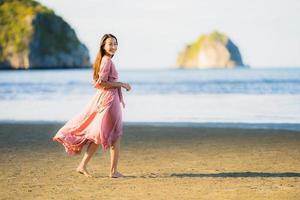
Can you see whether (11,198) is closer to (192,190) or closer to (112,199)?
(112,199)

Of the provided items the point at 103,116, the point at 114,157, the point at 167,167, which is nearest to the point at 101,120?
the point at 103,116

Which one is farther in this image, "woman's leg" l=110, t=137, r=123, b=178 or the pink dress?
"woman's leg" l=110, t=137, r=123, b=178

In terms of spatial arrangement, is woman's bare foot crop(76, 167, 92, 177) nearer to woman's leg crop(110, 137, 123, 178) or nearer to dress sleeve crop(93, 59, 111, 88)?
woman's leg crop(110, 137, 123, 178)

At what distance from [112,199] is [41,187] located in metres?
1.28

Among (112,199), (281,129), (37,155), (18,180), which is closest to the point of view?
(112,199)

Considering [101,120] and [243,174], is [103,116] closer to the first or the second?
[101,120]

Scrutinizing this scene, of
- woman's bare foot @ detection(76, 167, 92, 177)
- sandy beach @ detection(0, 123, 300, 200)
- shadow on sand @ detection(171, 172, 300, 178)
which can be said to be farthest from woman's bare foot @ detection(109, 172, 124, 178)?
shadow on sand @ detection(171, 172, 300, 178)

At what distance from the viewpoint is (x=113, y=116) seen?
899 cm

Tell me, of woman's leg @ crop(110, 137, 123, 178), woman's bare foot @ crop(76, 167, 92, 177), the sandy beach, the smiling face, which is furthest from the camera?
woman's bare foot @ crop(76, 167, 92, 177)

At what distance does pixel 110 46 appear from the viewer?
8.84 metres

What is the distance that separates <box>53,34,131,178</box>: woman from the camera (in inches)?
349

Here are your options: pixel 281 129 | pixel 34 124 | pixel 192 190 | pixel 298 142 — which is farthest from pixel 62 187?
pixel 34 124

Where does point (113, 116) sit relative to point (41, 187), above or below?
above

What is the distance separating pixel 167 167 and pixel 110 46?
7.52 feet
